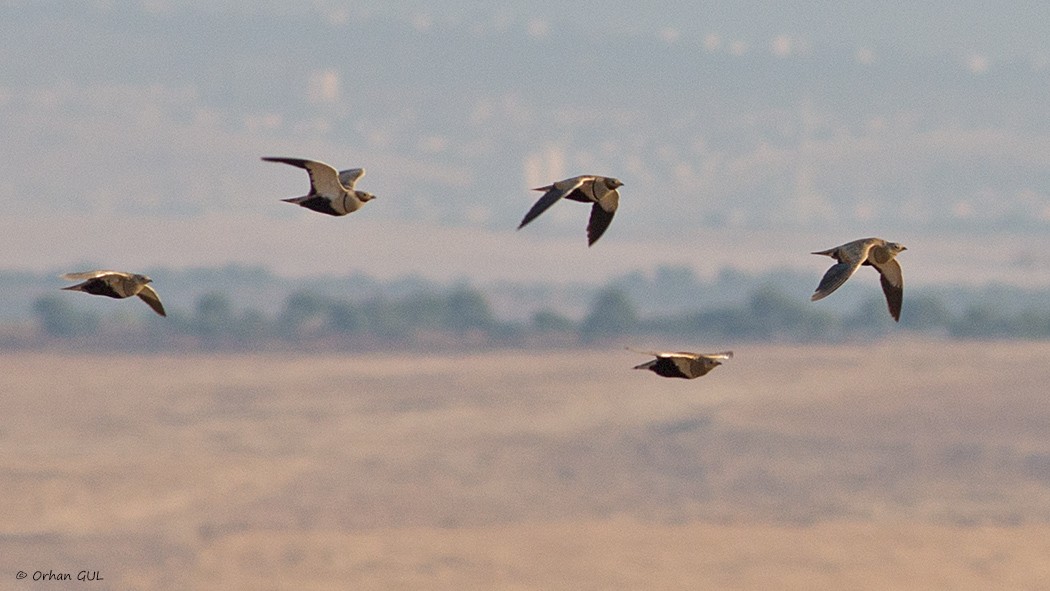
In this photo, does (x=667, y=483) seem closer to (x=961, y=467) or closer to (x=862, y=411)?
(x=961, y=467)

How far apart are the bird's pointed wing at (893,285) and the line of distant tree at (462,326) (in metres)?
103

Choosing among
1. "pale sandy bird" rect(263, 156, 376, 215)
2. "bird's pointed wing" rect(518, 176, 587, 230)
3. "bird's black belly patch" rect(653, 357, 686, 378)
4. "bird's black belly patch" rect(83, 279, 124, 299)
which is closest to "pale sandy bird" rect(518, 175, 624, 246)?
"bird's pointed wing" rect(518, 176, 587, 230)

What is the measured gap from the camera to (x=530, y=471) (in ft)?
240

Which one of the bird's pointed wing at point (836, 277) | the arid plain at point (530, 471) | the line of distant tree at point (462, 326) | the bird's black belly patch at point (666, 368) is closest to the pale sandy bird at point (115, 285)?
the bird's black belly patch at point (666, 368)

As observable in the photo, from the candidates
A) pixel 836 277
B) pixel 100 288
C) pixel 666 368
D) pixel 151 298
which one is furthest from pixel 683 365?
pixel 100 288

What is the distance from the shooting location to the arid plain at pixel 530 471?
56.6 meters

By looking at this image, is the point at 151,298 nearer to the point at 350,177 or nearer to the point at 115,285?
the point at 115,285

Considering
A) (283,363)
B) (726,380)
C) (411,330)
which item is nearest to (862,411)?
(726,380)

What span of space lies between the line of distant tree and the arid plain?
8.83 meters

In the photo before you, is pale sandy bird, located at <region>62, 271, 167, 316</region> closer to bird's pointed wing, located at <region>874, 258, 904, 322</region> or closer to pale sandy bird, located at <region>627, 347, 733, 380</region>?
pale sandy bird, located at <region>627, 347, 733, 380</region>

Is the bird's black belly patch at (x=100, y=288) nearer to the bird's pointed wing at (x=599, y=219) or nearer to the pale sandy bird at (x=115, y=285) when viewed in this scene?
the pale sandy bird at (x=115, y=285)

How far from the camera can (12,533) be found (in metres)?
58.8

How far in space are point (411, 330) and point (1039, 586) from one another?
70.0m

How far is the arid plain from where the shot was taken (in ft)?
186
